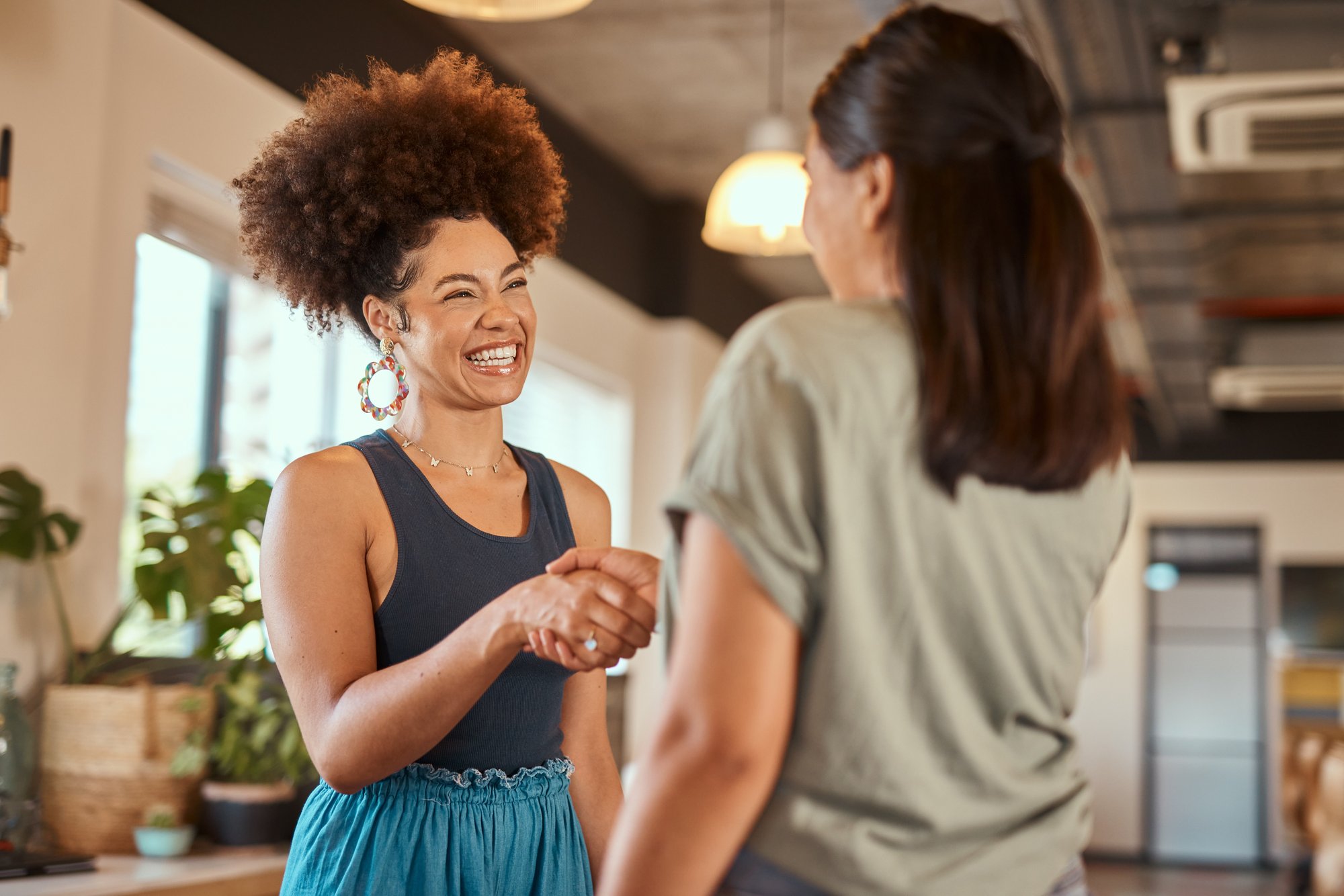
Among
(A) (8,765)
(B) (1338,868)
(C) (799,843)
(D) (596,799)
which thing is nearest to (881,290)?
(C) (799,843)

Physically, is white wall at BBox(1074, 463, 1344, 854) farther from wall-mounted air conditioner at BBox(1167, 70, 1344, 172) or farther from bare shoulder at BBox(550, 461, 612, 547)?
bare shoulder at BBox(550, 461, 612, 547)

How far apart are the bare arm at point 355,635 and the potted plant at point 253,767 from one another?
1.63 meters

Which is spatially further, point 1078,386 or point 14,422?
point 14,422

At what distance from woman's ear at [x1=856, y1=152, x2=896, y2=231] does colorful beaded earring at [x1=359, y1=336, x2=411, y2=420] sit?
2.62 ft

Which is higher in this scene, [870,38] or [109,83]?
[109,83]

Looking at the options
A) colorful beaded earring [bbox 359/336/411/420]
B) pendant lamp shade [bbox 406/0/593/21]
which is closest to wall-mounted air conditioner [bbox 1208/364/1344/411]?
pendant lamp shade [bbox 406/0/593/21]

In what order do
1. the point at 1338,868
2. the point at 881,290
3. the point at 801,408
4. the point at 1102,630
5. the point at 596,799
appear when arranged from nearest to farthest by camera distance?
the point at 801,408
the point at 881,290
the point at 596,799
the point at 1338,868
the point at 1102,630

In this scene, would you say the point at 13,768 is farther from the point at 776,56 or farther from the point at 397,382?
the point at 776,56

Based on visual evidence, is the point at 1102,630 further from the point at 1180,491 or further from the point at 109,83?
the point at 109,83

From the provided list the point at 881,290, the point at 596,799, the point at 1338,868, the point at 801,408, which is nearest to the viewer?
the point at 801,408

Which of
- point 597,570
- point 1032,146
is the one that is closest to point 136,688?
point 597,570

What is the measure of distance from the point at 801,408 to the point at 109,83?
9.21ft

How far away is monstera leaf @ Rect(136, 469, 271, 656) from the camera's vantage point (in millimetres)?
3062

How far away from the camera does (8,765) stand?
8.80 ft
